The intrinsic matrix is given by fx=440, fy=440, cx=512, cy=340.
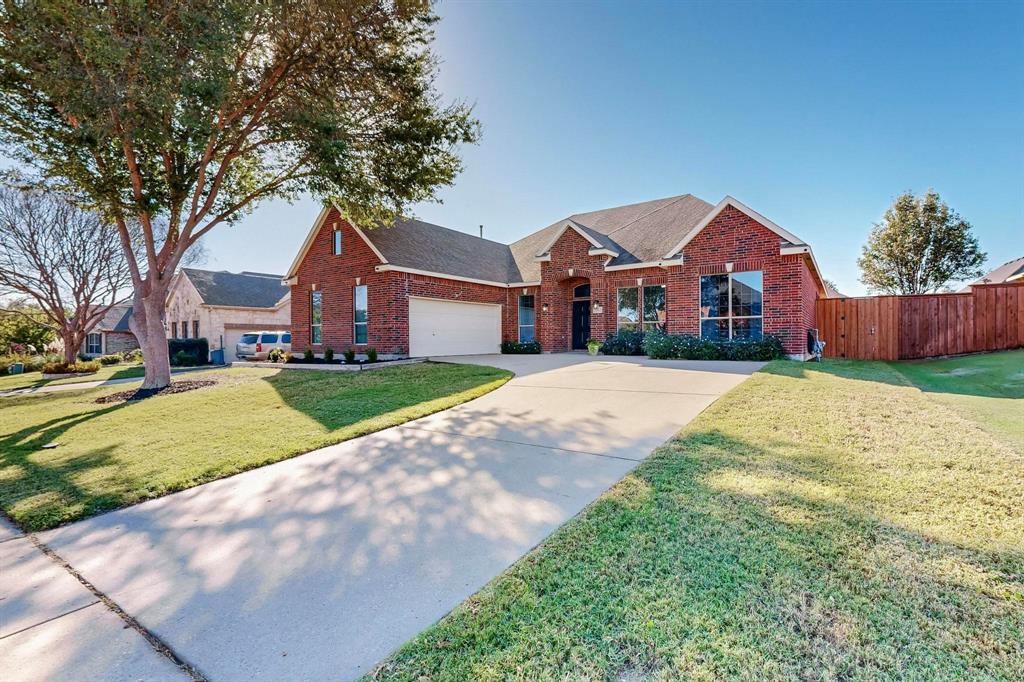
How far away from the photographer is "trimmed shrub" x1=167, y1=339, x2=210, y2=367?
20875 millimetres

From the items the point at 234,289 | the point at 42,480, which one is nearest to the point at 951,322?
the point at 42,480

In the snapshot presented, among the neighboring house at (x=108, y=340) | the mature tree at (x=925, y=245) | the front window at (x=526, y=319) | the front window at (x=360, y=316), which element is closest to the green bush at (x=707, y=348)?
the front window at (x=526, y=319)

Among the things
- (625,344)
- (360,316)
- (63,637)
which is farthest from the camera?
(360,316)

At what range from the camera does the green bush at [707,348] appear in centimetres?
1281

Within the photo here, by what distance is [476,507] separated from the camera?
11.6ft

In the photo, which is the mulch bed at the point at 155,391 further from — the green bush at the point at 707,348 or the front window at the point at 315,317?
the green bush at the point at 707,348

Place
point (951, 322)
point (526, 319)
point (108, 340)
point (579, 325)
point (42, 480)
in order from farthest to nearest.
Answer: point (108, 340)
point (526, 319)
point (579, 325)
point (951, 322)
point (42, 480)

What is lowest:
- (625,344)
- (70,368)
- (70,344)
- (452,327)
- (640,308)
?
(70,368)

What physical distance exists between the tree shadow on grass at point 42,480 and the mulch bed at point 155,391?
2985mm

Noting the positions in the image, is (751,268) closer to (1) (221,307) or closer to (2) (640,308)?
(2) (640,308)

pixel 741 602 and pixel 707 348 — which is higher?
pixel 707 348

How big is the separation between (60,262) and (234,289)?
798 cm

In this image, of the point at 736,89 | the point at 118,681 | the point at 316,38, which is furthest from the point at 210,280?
the point at 118,681

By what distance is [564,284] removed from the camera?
58.2 feet
